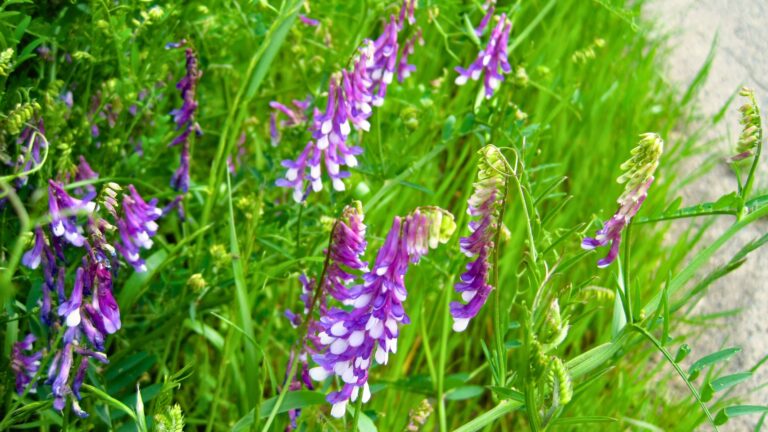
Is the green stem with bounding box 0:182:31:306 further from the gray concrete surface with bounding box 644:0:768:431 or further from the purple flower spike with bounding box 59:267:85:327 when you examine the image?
the gray concrete surface with bounding box 644:0:768:431

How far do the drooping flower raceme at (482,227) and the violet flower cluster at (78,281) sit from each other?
18.0 inches

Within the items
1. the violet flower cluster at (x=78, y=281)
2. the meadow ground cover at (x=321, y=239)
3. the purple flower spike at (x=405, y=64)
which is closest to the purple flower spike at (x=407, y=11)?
the meadow ground cover at (x=321, y=239)

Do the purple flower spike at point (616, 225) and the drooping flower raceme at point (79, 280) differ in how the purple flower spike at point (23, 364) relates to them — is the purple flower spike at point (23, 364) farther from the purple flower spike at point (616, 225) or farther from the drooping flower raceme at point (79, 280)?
the purple flower spike at point (616, 225)

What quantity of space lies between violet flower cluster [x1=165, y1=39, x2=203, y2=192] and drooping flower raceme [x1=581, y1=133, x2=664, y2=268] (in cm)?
81

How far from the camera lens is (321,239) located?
170 cm

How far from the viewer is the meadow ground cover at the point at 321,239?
1193 mm

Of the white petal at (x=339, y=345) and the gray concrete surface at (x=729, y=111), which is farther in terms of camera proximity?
the gray concrete surface at (x=729, y=111)

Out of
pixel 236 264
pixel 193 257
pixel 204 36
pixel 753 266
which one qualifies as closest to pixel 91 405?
pixel 193 257

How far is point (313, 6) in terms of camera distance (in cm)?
199

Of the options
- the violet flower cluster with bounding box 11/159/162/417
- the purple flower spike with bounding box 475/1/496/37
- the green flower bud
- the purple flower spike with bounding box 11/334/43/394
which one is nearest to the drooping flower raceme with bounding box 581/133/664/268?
the green flower bud

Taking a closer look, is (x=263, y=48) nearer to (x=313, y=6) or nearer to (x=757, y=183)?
(x=313, y=6)

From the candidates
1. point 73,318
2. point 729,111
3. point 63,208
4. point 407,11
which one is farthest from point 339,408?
point 729,111

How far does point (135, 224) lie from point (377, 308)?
0.52 metres

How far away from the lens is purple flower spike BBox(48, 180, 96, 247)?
52.0 inches
